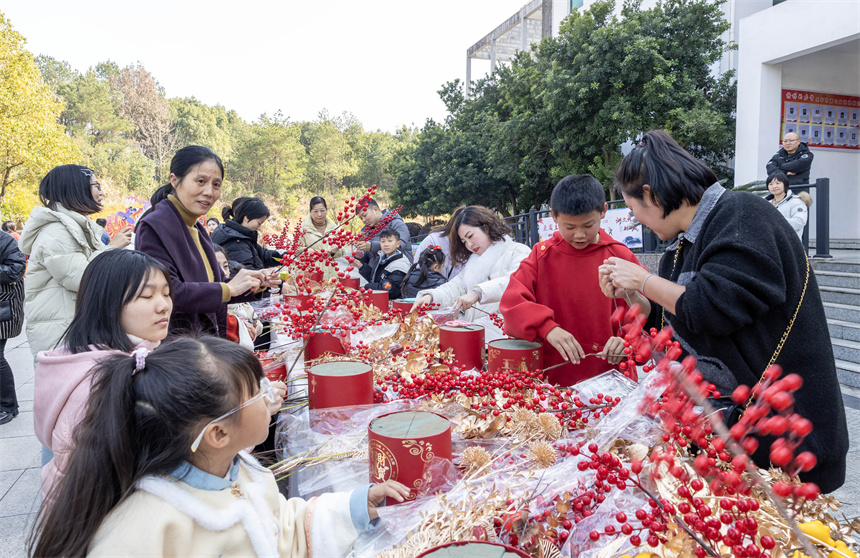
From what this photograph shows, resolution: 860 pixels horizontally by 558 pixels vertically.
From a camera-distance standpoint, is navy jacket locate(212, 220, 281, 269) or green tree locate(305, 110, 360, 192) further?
green tree locate(305, 110, 360, 192)

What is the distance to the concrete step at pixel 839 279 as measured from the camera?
5504 mm

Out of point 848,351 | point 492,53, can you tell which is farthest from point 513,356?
point 492,53

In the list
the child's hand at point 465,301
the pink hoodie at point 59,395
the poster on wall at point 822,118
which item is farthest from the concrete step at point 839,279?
the pink hoodie at point 59,395

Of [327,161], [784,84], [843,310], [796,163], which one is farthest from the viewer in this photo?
[327,161]

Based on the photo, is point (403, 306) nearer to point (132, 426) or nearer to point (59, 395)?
point (59, 395)

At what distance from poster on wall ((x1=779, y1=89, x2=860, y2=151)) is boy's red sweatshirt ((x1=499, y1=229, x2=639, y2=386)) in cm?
854

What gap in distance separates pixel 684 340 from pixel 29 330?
308 cm

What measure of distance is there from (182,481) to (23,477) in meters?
3.00

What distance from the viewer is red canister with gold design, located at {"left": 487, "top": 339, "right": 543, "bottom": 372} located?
147 centimetres

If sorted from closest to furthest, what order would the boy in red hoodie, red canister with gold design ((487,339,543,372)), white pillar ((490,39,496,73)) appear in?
red canister with gold design ((487,339,543,372))
the boy in red hoodie
white pillar ((490,39,496,73))

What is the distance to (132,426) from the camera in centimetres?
93

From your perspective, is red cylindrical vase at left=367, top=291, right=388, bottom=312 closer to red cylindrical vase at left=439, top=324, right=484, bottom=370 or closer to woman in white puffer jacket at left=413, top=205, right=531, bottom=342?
woman in white puffer jacket at left=413, top=205, right=531, bottom=342

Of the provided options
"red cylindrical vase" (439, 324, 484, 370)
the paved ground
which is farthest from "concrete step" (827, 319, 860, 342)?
"red cylindrical vase" (439, 324, 484, 370)

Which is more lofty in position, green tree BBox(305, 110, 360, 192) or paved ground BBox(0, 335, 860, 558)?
green tree BBox(305, 110, 360, 192)
